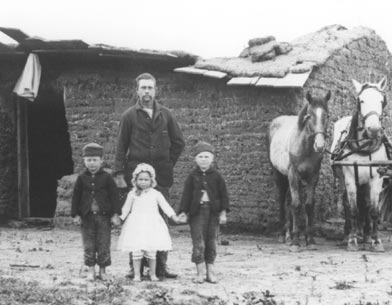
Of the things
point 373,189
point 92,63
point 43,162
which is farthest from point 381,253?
point 43,162

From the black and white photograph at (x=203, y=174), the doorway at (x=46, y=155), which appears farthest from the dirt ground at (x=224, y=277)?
the doorway at (x=46, y=155)

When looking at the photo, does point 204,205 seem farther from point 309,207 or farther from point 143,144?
point 309,207

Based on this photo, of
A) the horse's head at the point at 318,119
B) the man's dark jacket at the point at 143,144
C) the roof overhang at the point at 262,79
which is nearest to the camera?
the man's dark jacket at the point at 143,144

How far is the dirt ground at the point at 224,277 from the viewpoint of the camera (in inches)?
225

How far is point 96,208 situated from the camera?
6828 millimetres

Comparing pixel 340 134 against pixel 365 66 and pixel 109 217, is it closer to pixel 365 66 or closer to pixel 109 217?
pixel 365 66

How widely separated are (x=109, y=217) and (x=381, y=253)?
13.1 ft

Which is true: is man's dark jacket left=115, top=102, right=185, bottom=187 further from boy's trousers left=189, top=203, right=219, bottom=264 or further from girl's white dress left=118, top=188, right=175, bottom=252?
boy's trousers left=189, top=203, right=219, bottom=264

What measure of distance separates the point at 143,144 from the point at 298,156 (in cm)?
345

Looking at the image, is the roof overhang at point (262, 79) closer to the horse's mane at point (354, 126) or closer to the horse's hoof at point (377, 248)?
the horse's mane at point (354, 126)

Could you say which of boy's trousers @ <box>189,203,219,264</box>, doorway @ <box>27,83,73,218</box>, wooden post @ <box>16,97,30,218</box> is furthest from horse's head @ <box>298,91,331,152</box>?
doorway @ <box>27,83,73,218</box>

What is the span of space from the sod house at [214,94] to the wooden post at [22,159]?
2 cm

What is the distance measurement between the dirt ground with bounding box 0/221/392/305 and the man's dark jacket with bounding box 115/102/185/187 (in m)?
1.11

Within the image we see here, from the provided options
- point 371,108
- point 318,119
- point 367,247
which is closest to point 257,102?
point 318,119
